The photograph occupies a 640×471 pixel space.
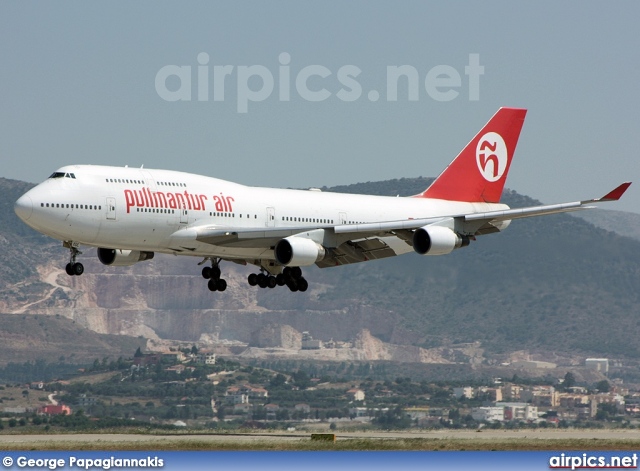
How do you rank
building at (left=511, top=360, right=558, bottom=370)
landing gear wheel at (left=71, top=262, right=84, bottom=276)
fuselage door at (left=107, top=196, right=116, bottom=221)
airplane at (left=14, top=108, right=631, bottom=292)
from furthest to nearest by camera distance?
building at (left=511, top=360, right=558, bottom=370)
landing gear wheel at (left=71, top=262, right=84, bottom=276)
fuselage door at (left=107, top=196, right=116, bottom=221)
airplane at (left=14, top=108, right=631, bottom=292)

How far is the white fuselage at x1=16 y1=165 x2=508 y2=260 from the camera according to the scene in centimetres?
5325

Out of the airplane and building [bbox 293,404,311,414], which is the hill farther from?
the airplane

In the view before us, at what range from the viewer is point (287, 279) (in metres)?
61.4

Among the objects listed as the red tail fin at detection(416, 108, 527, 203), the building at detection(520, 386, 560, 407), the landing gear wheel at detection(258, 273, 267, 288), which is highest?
the red tail fin at detection(416, 108, 527, 203)

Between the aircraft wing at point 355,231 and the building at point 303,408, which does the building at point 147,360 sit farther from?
the aircraft wing at point 355,231

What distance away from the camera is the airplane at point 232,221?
5359cm

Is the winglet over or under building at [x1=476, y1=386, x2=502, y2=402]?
over

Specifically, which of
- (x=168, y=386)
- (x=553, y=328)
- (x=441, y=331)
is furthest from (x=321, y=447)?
(x=441, y=331)

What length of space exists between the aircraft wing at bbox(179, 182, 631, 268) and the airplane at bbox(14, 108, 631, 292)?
0.16ft

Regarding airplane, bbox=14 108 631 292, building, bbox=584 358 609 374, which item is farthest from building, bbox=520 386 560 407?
airplane, bbox=14 108 631 292

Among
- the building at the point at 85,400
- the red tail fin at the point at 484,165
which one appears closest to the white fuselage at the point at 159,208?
the red tail fin at the point at 484,165

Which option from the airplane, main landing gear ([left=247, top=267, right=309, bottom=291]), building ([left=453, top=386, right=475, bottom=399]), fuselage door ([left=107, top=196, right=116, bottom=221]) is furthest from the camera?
building ([left=453, top=386, right=475, bottom=399])

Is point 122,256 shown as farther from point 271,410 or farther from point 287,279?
point 271,410

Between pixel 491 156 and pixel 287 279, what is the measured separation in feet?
53.6
